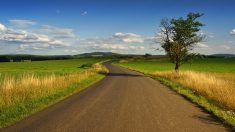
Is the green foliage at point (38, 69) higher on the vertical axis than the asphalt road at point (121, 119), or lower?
lower

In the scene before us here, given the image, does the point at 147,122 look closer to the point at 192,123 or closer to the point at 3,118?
the point at 192,123

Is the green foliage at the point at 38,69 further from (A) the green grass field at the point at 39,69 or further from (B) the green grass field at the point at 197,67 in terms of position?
(B) the green grass field at the point at 197,67

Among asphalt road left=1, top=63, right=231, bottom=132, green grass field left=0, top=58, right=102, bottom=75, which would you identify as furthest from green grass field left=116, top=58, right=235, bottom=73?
asphalt road left=1, top=63, right=231, bottom=132

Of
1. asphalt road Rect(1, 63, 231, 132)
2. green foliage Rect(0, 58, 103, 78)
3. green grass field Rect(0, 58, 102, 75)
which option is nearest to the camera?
asphalt road Rect(1, 63, 231, 132)

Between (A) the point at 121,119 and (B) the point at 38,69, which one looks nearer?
(A) the point at 121,119

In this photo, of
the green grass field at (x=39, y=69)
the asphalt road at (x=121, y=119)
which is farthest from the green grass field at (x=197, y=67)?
the asphalt road at (x=121, y=119)

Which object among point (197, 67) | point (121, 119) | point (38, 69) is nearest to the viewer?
point (121, 119)

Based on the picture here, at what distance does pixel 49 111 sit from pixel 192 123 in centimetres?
532

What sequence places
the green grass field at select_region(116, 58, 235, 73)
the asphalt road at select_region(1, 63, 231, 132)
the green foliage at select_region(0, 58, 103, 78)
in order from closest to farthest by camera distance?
the asphalt road at select_region(1, 63, 231, 132), the green foliage at select_region(0, 58, 103, 78), the green grass field at select_region(116, 58, 235, 73)

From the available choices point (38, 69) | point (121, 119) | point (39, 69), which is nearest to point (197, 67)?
point (39, 69)

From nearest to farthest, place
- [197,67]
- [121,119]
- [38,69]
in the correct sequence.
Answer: [121,119]
[38,69]
[197,67]

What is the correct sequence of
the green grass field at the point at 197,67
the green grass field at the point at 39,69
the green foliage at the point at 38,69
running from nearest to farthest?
the green foliage at the point at 38,69
the green grass field at the point at 39,69
the green grass field at the point at 197,67

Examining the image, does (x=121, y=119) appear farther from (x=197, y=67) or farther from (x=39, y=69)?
(x=197, y=67)

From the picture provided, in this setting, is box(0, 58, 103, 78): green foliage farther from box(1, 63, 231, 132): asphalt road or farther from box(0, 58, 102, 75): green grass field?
box(1, 63, 231, 132): asphalt road
